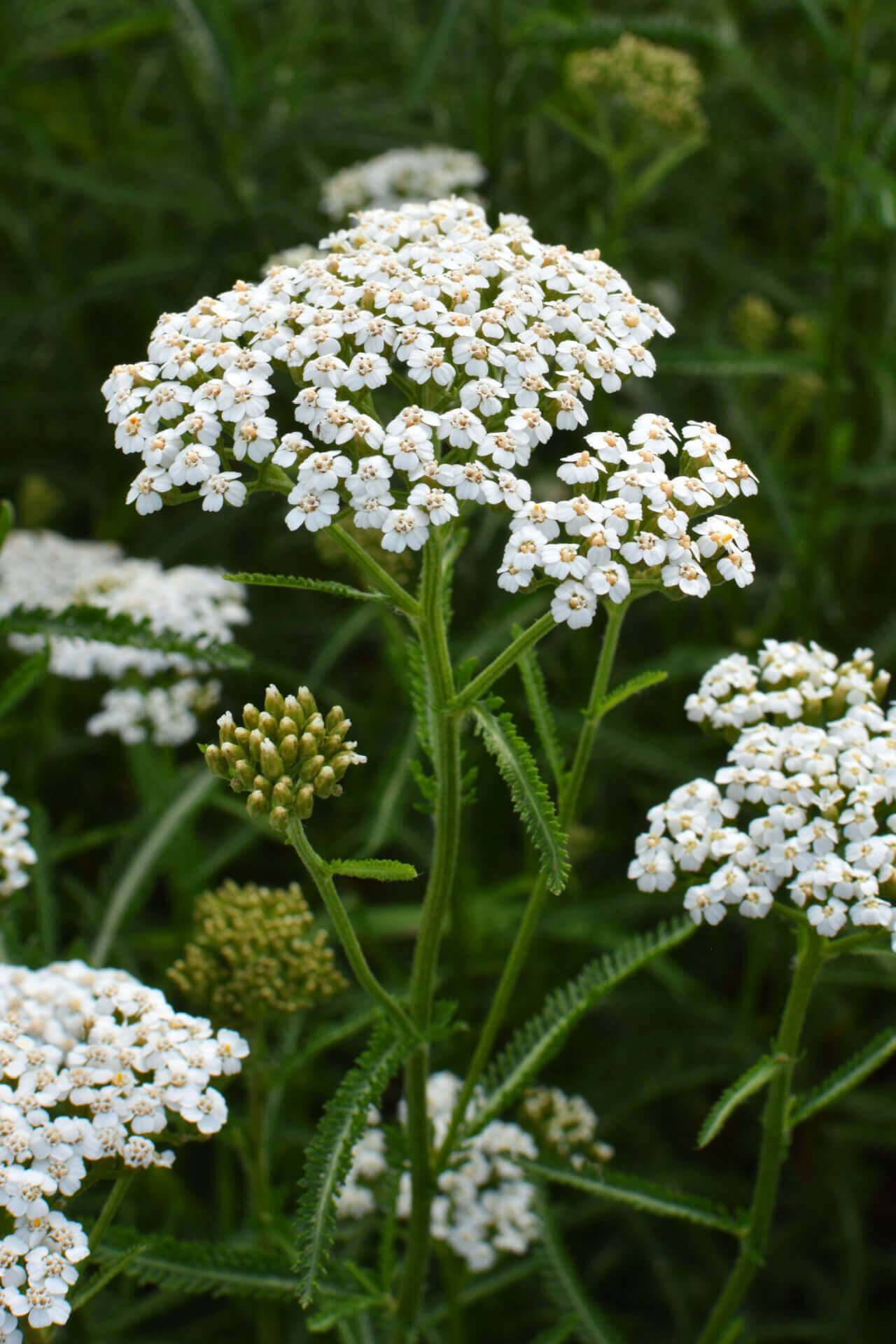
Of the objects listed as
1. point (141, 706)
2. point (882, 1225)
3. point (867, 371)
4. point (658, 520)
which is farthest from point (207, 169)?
point (882, 1225)

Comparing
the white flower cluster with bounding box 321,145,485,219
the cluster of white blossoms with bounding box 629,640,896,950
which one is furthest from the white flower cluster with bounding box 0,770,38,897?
the white flower cluster with bounding box 321,145,485,219

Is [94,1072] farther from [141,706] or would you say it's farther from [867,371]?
[867,371]

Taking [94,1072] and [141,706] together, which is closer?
[94,1072]

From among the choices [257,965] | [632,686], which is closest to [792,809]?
[632,686]

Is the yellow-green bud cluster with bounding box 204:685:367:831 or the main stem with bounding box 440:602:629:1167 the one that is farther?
the main stem with bounding box 440:602:629:1167

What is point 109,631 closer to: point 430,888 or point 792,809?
point 430,888

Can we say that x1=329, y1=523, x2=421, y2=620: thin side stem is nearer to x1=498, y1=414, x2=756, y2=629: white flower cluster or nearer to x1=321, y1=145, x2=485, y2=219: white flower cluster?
x1=498, y1=414, x2=756, y2=629: white flower cluster
